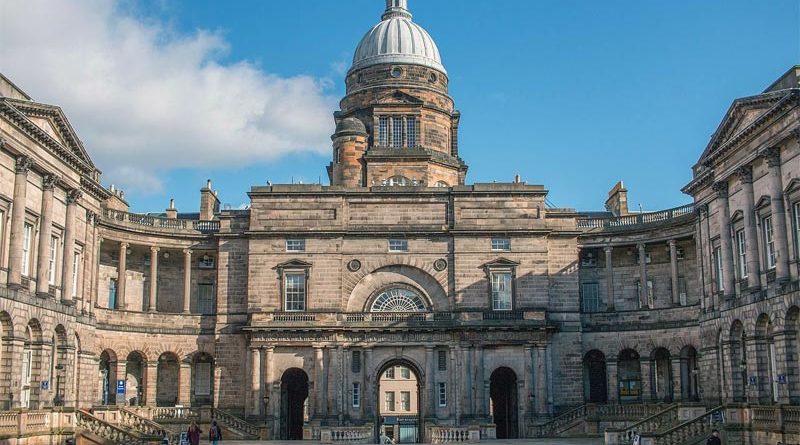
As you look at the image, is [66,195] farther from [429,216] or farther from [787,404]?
[787,404]

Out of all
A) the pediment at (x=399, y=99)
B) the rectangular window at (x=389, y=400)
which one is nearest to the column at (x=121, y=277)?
the pediment at (x=399, y=99)

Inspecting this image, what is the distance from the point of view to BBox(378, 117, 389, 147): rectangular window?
59.6 m

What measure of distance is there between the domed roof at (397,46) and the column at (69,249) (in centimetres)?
2523

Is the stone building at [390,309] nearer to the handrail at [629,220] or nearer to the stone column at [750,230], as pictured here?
the handrail at [629,220]

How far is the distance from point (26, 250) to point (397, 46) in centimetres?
3144

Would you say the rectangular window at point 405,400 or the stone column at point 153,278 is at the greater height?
the stone column at point 153,278

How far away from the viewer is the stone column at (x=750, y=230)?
36.8 metres

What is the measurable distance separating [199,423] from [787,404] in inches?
1142

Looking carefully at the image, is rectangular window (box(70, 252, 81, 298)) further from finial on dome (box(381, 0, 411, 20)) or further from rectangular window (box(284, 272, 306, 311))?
finial on dome (box(381, 0, 411, 20))

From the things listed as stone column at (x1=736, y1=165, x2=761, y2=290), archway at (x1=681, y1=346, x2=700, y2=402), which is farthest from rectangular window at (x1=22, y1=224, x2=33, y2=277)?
archway at (x1=681, y1=346, x2=700, y2=402)

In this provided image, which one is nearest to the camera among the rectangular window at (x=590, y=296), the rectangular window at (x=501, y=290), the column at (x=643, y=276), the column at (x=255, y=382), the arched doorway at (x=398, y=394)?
the column at (x=255, y=382)

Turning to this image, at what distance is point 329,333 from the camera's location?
50594mm

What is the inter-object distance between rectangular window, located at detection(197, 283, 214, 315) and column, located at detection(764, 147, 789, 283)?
107 ft

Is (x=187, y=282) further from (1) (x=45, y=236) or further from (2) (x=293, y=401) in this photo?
(1) (x=45, y=236)
